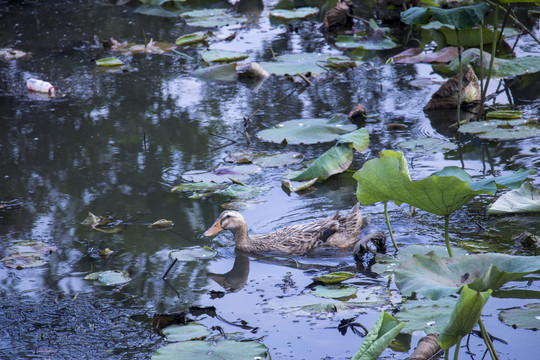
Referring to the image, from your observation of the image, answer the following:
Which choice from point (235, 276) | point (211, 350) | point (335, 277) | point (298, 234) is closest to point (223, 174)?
point (298, 234)

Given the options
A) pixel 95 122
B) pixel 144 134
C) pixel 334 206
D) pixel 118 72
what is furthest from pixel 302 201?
pixel 118 72

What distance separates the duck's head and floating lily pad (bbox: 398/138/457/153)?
2.30 meters

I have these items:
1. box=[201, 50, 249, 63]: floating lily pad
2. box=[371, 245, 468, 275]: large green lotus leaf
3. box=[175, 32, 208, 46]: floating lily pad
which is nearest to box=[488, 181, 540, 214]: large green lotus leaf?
box=[371, 245, 468, 275]: large green lotus leaf

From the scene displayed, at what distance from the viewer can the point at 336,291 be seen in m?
4.92

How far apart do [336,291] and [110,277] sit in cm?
172

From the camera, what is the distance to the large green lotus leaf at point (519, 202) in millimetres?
5891

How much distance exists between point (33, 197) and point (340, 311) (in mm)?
3732

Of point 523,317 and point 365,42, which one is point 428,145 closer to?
point 523,317

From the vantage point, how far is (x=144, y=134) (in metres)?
8.50

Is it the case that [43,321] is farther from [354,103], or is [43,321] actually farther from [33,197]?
[354,103]

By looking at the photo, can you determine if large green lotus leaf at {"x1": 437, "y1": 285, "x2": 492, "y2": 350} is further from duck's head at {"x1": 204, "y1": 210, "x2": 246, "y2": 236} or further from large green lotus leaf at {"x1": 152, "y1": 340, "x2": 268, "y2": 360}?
duck's head at {"x1": 204, "y1": 210, "x2": 246, "y2": 236}

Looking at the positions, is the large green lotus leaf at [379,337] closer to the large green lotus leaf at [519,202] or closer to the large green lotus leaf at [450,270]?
the large green lotus leaf at [450,270]

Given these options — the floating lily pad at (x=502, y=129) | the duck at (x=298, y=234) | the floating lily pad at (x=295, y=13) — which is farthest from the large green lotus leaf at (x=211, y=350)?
the floating lily pad at (x=295, y=13)

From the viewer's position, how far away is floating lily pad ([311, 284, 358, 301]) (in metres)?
4.86
